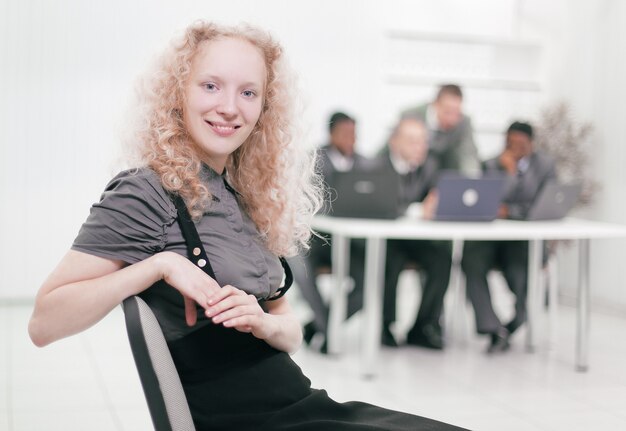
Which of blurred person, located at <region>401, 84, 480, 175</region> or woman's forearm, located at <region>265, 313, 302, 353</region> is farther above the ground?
blurred person, located at <region>401, 84, 480, 175</region>

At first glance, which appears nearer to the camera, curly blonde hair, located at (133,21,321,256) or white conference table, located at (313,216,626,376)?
curly blonde hair, located at (133,21,321,256)

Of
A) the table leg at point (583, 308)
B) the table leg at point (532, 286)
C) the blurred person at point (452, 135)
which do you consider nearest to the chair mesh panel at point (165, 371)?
the table leg at point (583, 308)

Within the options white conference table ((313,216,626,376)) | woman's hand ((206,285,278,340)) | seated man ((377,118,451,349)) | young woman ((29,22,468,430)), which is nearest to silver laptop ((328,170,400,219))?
white conference table ((313,216,626,376))

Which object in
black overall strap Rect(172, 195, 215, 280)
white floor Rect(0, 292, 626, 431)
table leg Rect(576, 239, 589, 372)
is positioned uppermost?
black overall strap Rect(172, 195, 215, 280)

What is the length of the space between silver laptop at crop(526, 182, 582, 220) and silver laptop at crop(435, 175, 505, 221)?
302 mm

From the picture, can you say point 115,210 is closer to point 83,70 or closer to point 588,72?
point 83,70

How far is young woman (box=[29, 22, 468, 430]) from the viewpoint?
105 cm

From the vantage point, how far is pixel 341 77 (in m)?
5.56

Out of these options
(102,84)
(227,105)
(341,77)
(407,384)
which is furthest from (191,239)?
(341,77)

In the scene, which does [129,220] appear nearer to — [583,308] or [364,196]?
[364,196]

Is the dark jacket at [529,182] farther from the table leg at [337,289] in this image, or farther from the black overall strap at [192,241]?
the black overall strap at [192,241]

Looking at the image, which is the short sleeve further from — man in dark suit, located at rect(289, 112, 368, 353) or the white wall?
the white wall

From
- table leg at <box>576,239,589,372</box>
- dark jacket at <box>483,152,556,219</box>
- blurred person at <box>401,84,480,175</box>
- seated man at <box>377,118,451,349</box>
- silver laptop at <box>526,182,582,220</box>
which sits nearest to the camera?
table leg at <box>576,239,589,372</box>

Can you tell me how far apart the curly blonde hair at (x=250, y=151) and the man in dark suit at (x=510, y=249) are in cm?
277
